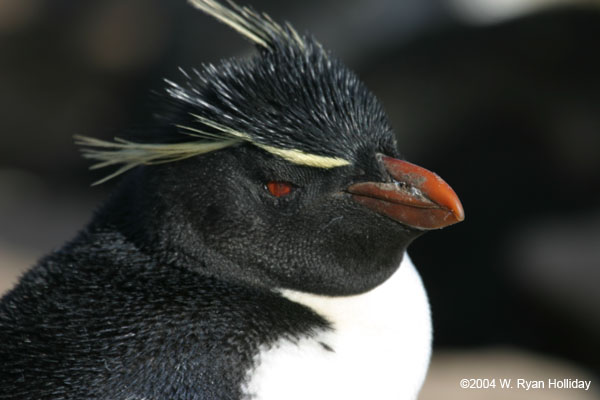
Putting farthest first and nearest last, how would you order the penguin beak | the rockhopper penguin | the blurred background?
the blurred background → the penguin beak → the rockhopper penguin

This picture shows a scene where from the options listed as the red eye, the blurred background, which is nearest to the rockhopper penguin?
the red eye

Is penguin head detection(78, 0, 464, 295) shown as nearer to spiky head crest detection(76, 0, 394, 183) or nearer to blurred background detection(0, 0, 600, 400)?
spiky head crest detection(76, 0, 394, 183)

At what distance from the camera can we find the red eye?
212 cm

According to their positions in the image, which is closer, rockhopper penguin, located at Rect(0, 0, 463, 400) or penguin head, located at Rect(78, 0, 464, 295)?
rockhopper penguin, located at Rect(0, 0, 463, 400)

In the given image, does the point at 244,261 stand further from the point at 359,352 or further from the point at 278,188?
the point at 359,352

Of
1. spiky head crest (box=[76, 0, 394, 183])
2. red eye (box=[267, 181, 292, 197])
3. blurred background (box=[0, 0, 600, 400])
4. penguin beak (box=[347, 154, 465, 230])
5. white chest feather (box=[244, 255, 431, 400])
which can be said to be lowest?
white chest feather (box=[244, 255, 431, 400])

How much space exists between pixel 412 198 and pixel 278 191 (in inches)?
14.3

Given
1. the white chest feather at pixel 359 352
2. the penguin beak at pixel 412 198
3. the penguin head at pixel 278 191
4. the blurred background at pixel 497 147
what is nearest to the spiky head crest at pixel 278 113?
the penguin head at pixel 278 191

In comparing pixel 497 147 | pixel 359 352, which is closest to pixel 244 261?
pixel 359 352

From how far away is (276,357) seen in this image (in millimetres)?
1991

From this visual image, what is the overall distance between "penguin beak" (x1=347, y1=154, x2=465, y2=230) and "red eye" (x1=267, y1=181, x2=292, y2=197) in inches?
6.8

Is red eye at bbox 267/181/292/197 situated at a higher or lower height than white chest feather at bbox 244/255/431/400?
higher

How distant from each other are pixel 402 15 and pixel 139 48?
3539mm

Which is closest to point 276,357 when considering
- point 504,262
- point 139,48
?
point 504,262
